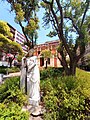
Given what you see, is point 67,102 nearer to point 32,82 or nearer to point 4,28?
point 32,82

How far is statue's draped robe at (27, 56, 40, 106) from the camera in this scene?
6266mm

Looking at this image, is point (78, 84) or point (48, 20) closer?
point (78, 84)

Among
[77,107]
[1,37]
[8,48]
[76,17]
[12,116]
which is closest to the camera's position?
[12,116]

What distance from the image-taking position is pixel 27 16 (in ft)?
36.1

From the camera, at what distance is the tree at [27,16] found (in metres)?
10.1

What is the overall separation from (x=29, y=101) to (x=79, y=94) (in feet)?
5.67

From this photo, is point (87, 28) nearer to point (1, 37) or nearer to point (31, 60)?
point (31, 60)

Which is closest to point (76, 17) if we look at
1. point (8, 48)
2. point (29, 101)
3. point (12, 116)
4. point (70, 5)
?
point (70, 5)

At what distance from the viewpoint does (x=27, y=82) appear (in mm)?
6379

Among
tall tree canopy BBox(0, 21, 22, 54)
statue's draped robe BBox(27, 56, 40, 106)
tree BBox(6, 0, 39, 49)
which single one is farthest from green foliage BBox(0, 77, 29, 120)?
tall tree canopy BBox(0, 21, 22, 54)

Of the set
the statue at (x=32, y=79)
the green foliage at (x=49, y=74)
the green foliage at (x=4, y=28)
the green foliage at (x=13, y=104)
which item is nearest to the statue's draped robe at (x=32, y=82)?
the statue at (x=32, y=79)

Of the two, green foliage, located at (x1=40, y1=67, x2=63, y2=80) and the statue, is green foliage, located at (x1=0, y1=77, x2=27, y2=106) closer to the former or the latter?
the statue

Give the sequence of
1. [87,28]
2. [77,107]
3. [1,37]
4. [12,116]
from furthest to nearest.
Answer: [1,37] < [87,28] < [77,107] < [12,116]

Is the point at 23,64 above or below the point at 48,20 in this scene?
below
